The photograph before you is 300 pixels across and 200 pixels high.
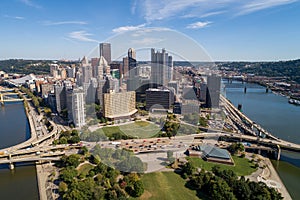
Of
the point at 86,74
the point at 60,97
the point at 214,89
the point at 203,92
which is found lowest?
the point at 60,97

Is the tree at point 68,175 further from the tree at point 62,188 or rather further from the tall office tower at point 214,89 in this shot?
the tall office tower at point 214,89

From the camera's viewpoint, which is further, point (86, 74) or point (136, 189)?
point (86, 74)

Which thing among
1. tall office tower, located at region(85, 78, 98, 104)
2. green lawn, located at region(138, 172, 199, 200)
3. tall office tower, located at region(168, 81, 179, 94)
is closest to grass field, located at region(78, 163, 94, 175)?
green lawn, located at region(138, 172, 199, 200)

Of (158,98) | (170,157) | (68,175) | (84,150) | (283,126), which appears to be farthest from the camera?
(158,98)

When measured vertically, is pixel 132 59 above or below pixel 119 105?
above

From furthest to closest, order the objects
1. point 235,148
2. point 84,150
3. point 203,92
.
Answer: point 203,92
point 235,148
point 84,150

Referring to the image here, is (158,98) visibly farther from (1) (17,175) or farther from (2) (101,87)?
(1) (17,175)

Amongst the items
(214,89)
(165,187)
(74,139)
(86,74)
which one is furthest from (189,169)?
(86,74)

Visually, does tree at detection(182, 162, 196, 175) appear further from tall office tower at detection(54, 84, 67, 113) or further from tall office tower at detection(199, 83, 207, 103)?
tall office tower at detection(54, 84, 67, 113)
